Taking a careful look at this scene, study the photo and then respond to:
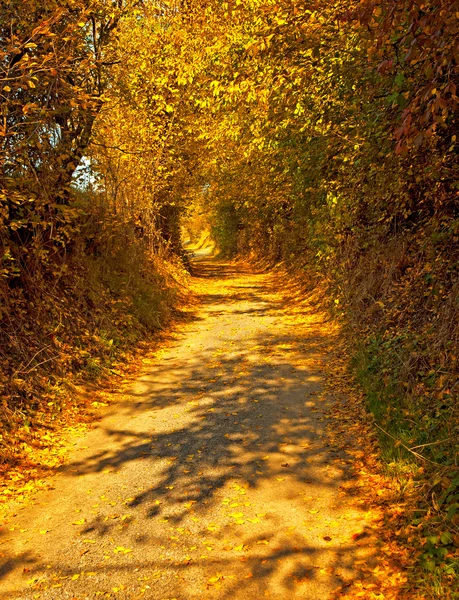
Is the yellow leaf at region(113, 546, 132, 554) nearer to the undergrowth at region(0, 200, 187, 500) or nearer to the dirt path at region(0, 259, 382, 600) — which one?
the dirt path at region(0, 259, 382, 600)

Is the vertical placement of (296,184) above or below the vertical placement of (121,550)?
above

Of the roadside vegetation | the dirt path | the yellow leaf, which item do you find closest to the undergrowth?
the roadside vegetation

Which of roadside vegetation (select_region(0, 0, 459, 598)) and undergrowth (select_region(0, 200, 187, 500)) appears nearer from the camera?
roadside vegetation (select_region(0, 0, 459, 598))

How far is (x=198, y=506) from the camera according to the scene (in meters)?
5.14

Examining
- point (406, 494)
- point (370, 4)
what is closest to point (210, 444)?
point (406, 494)

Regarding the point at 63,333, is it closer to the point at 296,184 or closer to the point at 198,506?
the point at 198,506

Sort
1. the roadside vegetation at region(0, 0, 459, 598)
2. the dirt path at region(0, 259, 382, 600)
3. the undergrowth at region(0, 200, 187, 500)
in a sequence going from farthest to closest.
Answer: the undergrowth at region(0, 200, 187, 500), the roadside vegetation at region(0, 0, 459, 598), the dirt path at region(0, 259, 382, 600)

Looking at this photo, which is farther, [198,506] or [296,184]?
[296,184]

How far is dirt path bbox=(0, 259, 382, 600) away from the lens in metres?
4.11

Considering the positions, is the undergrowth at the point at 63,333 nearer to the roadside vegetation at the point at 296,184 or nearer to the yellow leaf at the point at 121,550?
the roadside vegetation at the point at 296,184

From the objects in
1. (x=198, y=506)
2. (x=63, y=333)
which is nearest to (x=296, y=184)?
(x=63, y=333)

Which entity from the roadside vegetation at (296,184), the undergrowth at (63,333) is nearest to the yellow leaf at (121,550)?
the undergrowth at (63,333)

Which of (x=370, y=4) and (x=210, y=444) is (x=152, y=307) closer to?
(x=210, y=444)

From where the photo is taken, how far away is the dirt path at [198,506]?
4.11m
